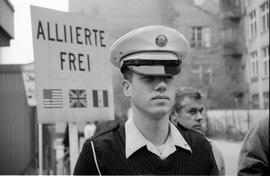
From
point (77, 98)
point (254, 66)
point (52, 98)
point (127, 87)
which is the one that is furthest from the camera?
point (254, 66)

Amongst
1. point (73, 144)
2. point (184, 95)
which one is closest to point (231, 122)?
point (73, 144)

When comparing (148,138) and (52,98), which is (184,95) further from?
(148,138)

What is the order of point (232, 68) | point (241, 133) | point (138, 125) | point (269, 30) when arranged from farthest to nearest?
point (232, 68) < point (269, 30) < point (241, 133) < point (138, 125)

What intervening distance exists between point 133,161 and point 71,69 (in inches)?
82.2

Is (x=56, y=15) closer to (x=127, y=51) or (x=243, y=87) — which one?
(x=127, y=51)

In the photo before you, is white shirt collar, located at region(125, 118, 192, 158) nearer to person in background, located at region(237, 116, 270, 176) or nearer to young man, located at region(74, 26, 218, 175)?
young man, located at region(74, 26, 218, 175)

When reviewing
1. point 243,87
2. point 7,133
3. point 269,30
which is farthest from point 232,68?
point 7,133

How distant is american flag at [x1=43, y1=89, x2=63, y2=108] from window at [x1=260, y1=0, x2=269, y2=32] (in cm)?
2286

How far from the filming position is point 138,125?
228cm

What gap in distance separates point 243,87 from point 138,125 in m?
31.1

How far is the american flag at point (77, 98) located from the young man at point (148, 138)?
196 centimetres

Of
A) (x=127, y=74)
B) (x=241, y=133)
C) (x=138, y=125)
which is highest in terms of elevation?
(x=127, y=74)

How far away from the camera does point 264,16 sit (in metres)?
27.6

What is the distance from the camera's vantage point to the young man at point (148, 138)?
221 centimetres
